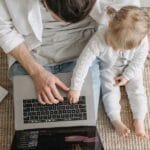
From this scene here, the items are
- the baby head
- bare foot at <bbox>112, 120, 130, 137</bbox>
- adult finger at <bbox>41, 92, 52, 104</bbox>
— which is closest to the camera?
the baby head

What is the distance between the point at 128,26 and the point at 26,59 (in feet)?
1.15

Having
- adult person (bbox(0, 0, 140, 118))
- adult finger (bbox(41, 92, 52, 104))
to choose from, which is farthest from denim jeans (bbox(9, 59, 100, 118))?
adult finger (bbox(41, 92, 52, 104))

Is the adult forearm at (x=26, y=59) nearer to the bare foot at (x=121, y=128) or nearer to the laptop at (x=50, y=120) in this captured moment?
the laptop at (x=50, y=120)

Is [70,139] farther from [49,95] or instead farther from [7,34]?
[7,34]

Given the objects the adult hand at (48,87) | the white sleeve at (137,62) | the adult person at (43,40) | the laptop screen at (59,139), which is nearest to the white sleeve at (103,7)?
the adult person at (43,40)

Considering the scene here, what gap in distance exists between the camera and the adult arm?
114 cm

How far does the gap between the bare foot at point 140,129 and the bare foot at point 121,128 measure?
33mm

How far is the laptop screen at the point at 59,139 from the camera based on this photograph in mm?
1146

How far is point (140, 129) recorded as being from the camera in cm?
127

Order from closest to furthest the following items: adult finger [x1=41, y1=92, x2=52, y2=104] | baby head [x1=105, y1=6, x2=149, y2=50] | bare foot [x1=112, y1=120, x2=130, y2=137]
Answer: baby head [x1=105, y1=6, x2=149, y2=50] < adult finger [x1=41, y1=92, x2=52, y2=104] < bare foot [x1=112, y1=120, x2=130, y2=137]

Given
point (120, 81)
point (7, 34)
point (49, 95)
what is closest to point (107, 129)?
point (120, 81)

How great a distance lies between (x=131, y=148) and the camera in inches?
50.2

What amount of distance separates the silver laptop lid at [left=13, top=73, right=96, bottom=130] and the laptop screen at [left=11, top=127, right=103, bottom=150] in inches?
0.7

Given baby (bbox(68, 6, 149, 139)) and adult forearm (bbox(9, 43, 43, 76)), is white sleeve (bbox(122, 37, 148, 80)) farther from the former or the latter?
adult forearm (bbox(9, 43, 43, 76))
